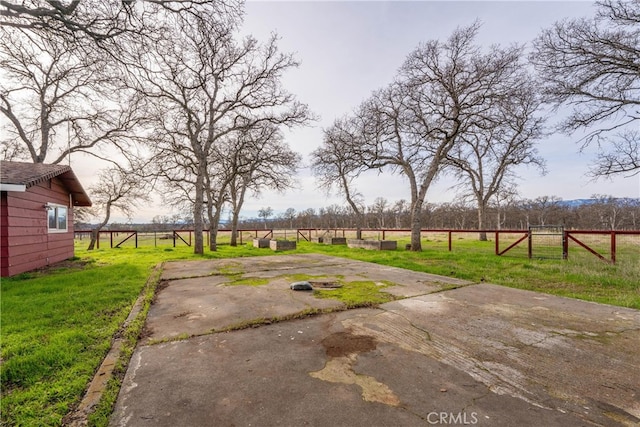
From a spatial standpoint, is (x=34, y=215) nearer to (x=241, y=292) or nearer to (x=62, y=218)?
(x=62, y=218)

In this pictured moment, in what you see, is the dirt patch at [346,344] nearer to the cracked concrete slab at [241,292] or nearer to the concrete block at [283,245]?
the cracked concrete slab at [241,292]

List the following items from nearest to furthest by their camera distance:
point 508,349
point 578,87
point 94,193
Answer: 1. point 508,349
2. point 578,87
3. point 94,193

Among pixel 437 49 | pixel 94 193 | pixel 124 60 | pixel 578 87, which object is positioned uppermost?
pixel 437 49

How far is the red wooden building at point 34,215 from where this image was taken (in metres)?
7.00

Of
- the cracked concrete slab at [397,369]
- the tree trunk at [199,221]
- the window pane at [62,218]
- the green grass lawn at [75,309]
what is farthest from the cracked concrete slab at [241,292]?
the window pane at [62,218]

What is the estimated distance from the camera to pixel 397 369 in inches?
100

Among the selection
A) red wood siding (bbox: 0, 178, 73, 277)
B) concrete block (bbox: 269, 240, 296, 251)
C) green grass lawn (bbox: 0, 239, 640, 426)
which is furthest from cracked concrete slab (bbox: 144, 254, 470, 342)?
concrete block (bbox: 269, 240, 296, 251)

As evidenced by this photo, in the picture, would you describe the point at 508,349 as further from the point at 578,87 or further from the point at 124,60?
the point at 578,87

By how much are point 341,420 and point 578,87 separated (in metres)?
12.5

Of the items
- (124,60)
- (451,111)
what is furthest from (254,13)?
(451,111)

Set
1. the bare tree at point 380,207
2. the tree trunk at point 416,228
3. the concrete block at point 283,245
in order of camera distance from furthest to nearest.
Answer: the bare tree at point 380,207, the concrete block at point 283,245, the tree trunk at point 416,228

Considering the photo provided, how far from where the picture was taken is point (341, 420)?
1.87 meters

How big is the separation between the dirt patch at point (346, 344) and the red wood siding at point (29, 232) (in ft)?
28.6

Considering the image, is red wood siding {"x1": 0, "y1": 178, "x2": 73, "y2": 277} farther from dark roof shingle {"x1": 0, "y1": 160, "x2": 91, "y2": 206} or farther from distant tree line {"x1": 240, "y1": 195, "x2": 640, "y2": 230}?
distant tree line {"x1": 240, "y1": 195, "x2": 640, "y2": 230}
